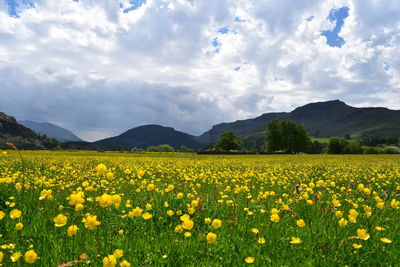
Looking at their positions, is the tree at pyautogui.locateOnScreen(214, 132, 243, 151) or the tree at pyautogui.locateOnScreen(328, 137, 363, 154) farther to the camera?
the tree at pyautogui.locateOnScreen(214, 132, 243, 151)

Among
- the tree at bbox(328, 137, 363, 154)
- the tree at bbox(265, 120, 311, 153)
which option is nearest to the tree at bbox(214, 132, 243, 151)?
the tree at bbox(265, 120, 311, 153)

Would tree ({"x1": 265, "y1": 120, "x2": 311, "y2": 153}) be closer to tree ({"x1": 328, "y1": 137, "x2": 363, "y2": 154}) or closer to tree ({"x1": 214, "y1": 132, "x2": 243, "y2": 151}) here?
tree ({"x1": 328, "y1": 137, "x2": 363, "y2": 154})

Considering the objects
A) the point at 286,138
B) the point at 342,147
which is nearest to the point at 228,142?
the point at 286,138

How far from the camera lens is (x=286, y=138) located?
279ft

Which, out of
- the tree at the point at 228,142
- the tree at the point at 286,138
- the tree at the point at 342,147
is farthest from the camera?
the tree at the point at 228,142

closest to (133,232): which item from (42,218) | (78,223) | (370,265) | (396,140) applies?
(78,223)

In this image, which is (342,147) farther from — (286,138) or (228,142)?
(228,142)

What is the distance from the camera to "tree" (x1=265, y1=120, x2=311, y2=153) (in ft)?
277

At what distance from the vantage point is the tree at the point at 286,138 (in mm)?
84500

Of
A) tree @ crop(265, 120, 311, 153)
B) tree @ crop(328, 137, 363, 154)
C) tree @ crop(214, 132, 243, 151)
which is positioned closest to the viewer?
tree @ crop(265, 120, 311, 153)

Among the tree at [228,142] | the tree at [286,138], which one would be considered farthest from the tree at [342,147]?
the tree at [228,142]

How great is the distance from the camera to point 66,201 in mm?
6145

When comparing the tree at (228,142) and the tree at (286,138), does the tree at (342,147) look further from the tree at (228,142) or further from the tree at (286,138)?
the tree at (228,142)

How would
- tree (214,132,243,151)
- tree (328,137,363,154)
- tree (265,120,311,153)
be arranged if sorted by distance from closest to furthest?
1. tree (265,120,311,153)
2. tree (328,137,363,154)
3. tree (214,132,243,151)
